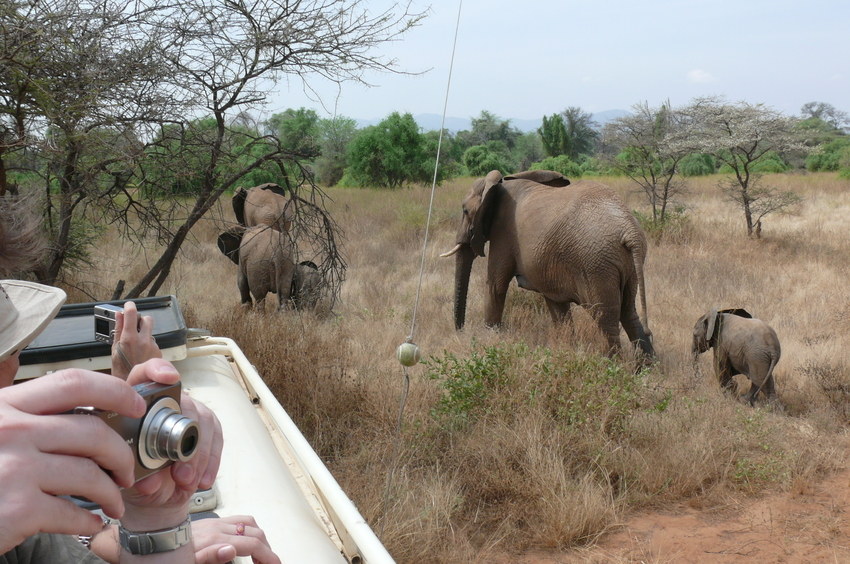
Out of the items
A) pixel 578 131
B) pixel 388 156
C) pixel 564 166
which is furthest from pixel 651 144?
pixel 578 131

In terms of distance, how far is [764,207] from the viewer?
652 inches

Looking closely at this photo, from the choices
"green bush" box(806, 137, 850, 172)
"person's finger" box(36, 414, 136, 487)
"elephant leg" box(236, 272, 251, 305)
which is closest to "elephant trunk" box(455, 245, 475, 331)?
"elephant leg" box(236, 272, 251, 305)

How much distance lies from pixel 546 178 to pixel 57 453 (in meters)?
7.98

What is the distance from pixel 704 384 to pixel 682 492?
7.58ft

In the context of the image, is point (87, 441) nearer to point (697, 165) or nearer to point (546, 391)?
point (546, 391)

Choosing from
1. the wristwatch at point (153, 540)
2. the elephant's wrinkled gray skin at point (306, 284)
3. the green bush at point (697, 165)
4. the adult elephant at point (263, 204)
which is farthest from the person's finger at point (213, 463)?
the green bush at point (697, 165)

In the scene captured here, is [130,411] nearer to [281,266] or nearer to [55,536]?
[55,536]

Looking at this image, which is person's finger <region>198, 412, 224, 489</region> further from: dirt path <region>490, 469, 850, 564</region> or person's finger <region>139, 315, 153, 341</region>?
Result: dirt path <region>490, 469, 850, 564</region>

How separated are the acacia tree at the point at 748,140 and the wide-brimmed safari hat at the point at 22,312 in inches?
618

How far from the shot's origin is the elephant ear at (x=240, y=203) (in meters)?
8.82

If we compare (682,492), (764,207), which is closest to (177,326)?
(682,492)

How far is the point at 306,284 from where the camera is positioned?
8.53m

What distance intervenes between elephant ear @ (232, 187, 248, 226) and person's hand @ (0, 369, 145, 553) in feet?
26.3

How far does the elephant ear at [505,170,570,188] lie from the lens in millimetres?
8477
